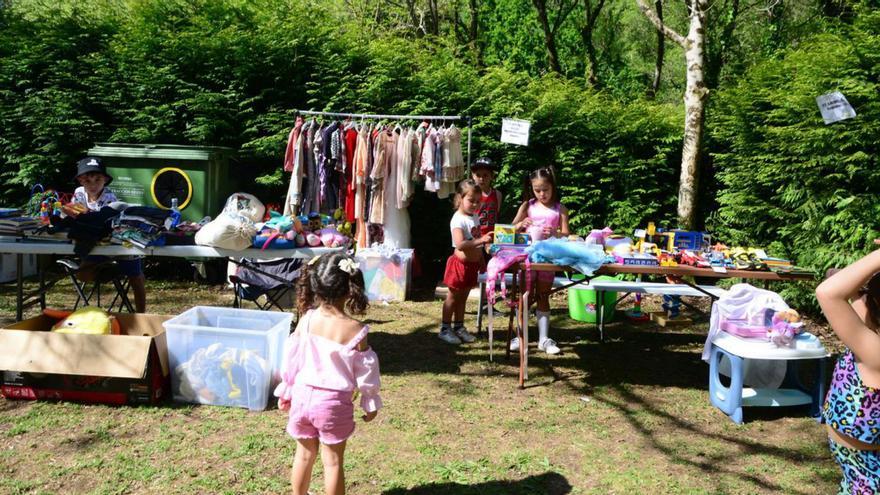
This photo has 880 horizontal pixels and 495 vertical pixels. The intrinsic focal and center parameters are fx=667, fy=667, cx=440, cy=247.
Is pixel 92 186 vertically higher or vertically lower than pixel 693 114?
lower

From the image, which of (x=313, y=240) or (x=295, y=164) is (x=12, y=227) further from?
(x=295, y=164)

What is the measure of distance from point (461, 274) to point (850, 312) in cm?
339

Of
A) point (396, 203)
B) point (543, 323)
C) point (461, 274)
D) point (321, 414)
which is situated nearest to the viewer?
point (321, 414)

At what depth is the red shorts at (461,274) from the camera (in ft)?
17.0

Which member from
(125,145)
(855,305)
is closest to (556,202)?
(855,305)

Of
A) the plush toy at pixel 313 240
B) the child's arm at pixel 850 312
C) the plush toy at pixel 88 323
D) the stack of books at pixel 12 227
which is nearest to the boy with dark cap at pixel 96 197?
the stack of books at pixel 12 227

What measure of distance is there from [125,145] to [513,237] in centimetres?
476

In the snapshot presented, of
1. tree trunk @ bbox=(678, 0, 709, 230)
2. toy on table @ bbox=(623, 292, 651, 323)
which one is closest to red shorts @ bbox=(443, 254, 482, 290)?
toy on table @ bbox=(623, 292, 651, 323)

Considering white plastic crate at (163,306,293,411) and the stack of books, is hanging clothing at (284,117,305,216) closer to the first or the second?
the stack of books

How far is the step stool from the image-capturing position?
3.97 meters

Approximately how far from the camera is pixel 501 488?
316 cm

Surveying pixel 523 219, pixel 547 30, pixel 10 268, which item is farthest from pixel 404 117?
pixel 547 30

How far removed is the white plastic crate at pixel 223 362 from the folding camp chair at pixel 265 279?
102cm

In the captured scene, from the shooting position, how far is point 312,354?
2.66 meters
